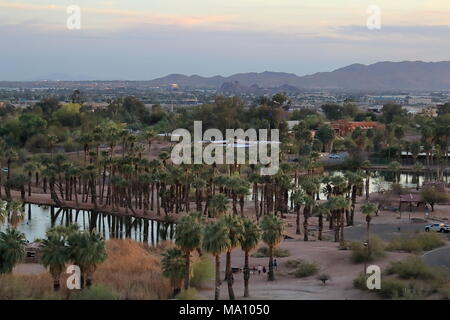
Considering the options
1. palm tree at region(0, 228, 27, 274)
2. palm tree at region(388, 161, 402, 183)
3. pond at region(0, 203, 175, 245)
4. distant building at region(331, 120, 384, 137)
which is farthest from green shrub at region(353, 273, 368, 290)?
distant building at region(331, 120, 384, 137)

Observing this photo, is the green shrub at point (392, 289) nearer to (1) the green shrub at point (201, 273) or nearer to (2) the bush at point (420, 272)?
(2) the bush at point (420, 272)

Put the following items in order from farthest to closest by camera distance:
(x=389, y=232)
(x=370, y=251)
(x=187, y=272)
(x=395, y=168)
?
(x=395, y=168), (x=389, y=232), (x=370, y=251), (x=187, y=272)

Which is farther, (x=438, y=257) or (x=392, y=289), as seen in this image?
(x=438, y=257)

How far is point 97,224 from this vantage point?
60.6 metres

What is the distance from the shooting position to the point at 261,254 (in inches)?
1848

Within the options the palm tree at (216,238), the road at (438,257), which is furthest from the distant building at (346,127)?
the palm tree at (216,238)

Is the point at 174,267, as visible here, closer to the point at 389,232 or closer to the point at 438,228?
the point at 389,232

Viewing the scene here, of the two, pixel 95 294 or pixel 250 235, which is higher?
pixel 250 235

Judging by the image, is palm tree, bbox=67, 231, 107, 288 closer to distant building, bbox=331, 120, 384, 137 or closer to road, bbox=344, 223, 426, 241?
road, bbox=344, 223, 426, 241

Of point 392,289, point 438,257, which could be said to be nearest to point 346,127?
point 438,257

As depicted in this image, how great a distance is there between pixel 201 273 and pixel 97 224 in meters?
25.4

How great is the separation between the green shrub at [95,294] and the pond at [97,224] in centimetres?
2185

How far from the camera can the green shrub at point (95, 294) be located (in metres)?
30.6

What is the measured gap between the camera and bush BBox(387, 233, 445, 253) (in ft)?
148
